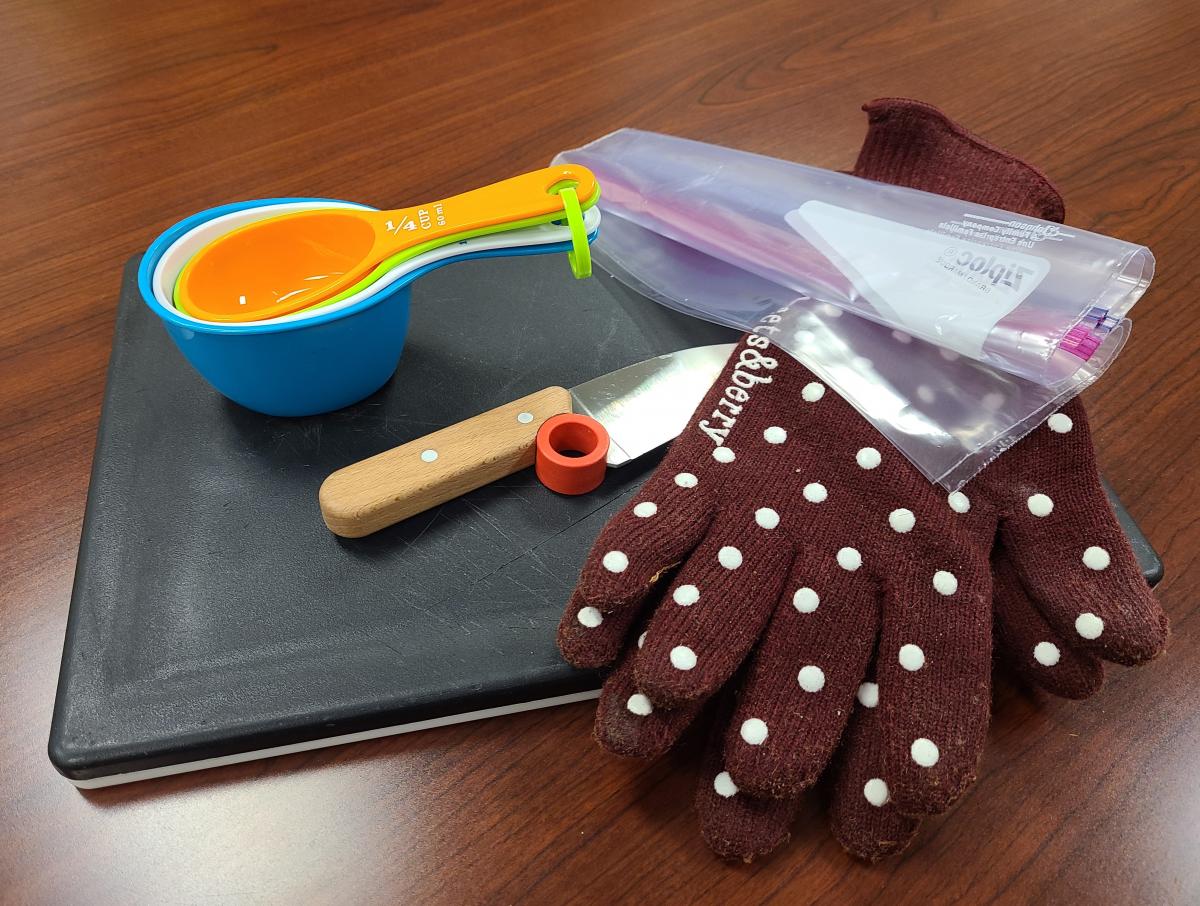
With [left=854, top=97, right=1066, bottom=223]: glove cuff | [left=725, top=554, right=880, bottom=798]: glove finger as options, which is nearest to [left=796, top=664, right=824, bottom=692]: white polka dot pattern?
[left=725, top=554, right=880, bottom=798]: glove finger

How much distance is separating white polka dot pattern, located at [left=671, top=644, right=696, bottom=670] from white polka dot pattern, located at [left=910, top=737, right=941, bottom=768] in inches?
3.7

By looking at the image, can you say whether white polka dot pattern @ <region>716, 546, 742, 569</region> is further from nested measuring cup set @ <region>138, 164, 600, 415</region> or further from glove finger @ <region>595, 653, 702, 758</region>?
nested measuring cup set @ <region>138, 164, 600, 415</region>

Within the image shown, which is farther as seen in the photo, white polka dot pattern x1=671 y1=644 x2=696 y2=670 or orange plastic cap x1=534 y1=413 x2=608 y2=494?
orange plastic cap x1=534 y1=413 x2=608 y2=494

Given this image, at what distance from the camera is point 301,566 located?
1.65 ft

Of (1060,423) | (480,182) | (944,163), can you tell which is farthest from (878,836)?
(480,182)

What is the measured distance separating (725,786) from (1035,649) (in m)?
0.15

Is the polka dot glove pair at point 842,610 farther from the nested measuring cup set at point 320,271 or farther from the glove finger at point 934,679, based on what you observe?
the nested measuring cup set at point 320,271

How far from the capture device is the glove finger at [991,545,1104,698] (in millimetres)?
440

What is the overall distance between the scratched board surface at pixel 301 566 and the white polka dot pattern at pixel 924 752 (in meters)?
0.15

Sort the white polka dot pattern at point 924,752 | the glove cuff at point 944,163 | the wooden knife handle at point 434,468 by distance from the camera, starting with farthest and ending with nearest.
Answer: the glove cuff at point 944,163 → the wooden knife handle at point 434,468 → the white polka dot pattern at point 924,752

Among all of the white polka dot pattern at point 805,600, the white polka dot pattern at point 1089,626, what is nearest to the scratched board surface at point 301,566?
the white polka dot pattern at point 805,600

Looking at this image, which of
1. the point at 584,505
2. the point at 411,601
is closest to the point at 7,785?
the point at 411,601

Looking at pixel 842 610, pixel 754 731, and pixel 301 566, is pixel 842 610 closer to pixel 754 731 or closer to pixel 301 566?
pixel 754 731

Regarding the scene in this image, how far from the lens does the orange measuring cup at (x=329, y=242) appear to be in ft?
1.74
